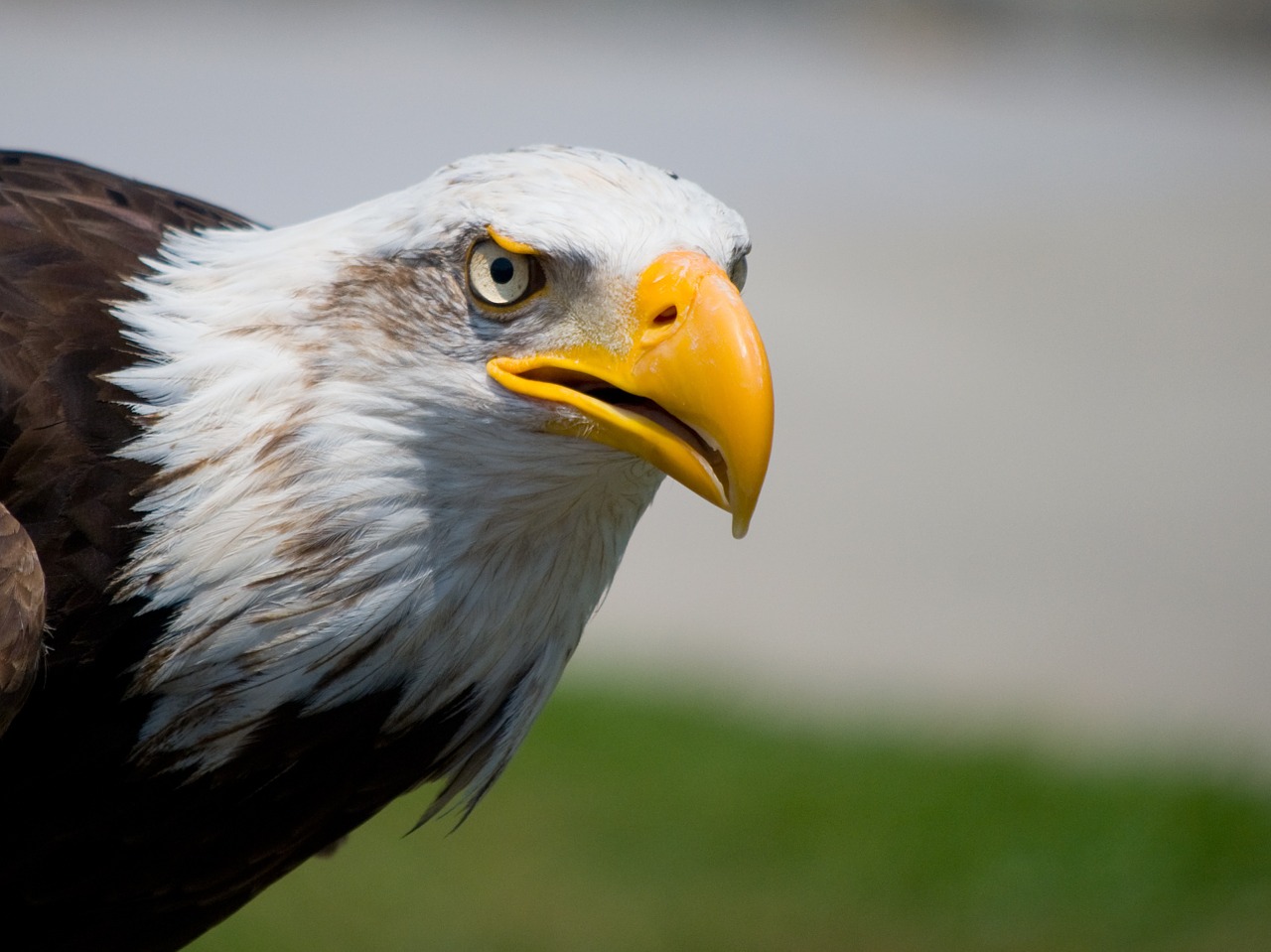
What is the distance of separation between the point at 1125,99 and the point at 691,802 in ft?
54.2

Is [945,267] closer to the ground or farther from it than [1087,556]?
farther from it

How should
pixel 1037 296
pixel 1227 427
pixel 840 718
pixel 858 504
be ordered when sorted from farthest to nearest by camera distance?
pixel 1037 296, pixel 1227 427, pixel 858 504, pixel 840 718

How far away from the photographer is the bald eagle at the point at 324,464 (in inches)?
78.0

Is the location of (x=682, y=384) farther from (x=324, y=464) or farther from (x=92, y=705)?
(x=92, y=705)

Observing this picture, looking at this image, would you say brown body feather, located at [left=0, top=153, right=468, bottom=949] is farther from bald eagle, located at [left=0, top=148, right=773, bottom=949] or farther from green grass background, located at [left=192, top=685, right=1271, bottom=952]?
green grass background, located at [left=192, top=685, right=1271, bottom=952]

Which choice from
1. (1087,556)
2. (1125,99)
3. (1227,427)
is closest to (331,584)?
(1087,556)

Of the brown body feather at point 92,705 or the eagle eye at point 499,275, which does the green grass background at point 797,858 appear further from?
the eagle eye at point 499,275

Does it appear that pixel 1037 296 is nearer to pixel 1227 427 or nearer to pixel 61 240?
pixel 1227 427

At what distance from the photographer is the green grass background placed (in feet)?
15.7

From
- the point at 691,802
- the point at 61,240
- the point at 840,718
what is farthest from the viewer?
the point at 840,718

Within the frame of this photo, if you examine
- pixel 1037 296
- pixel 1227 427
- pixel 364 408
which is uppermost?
pixel 1037 296

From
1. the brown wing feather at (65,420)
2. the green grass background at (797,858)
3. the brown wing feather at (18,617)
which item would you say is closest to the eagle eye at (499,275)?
the brown wing feather at (65,420)

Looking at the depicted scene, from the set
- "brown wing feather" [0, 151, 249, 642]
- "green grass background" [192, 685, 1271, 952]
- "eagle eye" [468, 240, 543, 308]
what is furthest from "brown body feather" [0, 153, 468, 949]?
"green grass background" [192, 685, 1271, 952]

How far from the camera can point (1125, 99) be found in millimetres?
19656
